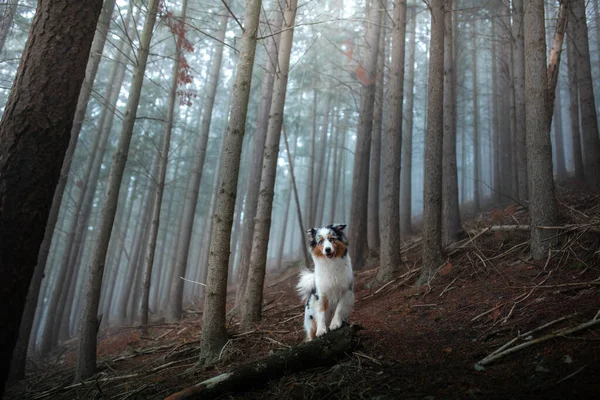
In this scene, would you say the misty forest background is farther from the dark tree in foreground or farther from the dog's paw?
the dark tree in foreground

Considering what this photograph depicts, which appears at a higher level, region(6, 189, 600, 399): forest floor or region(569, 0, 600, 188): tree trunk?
region(569, 0, 600, 188): tree trunk

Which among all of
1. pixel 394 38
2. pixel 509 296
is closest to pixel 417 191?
pixel 394 38

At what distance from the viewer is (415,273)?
8.20m

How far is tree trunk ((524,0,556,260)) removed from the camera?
6164 millimetres

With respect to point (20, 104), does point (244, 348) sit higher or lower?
lower

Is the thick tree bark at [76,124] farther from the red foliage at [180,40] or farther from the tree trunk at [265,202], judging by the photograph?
the tree trunk at [265,202]

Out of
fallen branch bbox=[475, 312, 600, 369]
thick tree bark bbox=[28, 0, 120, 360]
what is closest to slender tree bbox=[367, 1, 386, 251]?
thick tree bark bbox=[28, 0, 120, 360]

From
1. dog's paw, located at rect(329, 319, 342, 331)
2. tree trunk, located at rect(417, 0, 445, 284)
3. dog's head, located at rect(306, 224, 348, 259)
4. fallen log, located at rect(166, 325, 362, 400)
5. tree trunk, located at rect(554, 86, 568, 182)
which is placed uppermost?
tree trunk, located at rect(554, 86, 568, 182)

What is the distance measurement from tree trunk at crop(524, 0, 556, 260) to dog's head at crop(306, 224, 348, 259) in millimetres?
3328

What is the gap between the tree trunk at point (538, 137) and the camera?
6164mm

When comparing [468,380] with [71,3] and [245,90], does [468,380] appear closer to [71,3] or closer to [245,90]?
[245,90]

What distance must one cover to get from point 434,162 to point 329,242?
337 centimetres

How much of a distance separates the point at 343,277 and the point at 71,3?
4.81 meters

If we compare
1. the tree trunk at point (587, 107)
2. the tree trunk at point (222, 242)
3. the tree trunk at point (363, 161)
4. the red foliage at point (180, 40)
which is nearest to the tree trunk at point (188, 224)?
the red foliage at point (180, 40)
